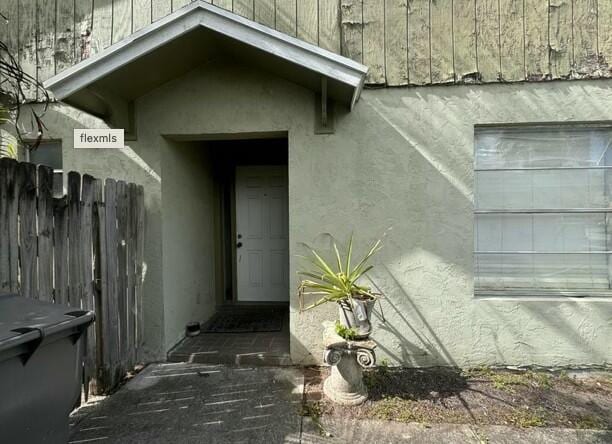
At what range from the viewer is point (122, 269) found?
11.5ft

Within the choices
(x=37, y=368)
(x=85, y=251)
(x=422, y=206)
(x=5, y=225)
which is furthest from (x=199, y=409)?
(x=422, y=206)

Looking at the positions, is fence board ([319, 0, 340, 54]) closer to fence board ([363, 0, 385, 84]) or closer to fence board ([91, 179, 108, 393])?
fence board ([363, 0, 385, 84])

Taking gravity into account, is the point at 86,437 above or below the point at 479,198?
below

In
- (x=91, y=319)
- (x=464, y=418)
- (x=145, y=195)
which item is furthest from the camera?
(x=145, y=195)

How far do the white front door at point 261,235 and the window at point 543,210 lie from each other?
3.05m

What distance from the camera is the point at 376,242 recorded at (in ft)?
12.3

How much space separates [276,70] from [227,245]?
3193 millimetres

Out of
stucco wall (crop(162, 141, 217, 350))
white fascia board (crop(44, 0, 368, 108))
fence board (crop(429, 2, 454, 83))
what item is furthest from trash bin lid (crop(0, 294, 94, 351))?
fence board (crop(429, 2, 454, 83))

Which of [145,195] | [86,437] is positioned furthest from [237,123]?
[86,437]

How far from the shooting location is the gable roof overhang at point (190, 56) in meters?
3.12

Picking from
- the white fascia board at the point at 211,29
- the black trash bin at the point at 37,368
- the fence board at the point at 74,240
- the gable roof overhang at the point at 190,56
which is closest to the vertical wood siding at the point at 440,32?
the gable roof overhang at the point at 190,56

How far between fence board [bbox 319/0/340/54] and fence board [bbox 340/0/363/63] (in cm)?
6

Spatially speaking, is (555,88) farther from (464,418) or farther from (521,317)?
(464,418)

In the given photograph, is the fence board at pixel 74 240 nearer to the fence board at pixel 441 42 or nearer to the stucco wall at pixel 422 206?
the stucco wall at pixel 422 206
